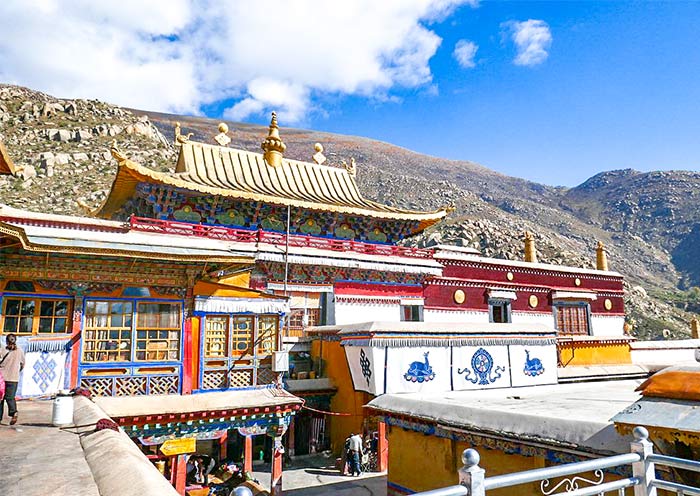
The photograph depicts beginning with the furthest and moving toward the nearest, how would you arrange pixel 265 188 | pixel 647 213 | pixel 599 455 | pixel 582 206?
pixel 582 206 → pixel 647 213 → pixel 265 188 → pixel 599 455

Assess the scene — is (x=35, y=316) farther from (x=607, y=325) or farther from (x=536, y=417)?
(x=607, y=325)

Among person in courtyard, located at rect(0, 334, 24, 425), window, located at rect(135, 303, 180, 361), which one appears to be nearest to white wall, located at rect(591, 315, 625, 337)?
window, located at rect(135, 303, 180, 361)

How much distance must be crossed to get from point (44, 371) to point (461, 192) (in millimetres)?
80953

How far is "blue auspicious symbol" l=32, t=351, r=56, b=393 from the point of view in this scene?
10662mm

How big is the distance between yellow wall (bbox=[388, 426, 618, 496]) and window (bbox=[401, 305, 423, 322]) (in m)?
13.3

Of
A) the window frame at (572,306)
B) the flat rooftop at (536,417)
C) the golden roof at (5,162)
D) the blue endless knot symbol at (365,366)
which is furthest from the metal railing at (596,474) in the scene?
the window frame at (572,306)

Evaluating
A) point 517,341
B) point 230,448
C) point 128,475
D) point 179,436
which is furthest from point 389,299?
point 128,475

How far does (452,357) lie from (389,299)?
299 inches

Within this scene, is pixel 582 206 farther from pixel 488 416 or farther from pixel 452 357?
pixel 488 416

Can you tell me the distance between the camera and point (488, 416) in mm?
6969

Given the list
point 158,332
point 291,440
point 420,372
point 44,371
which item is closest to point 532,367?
point 420,372

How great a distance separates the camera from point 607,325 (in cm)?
2831

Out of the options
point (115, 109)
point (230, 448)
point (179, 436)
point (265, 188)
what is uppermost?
point (115, 109)

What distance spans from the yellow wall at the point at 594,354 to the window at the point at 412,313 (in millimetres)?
6225
